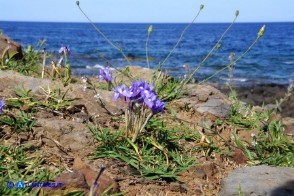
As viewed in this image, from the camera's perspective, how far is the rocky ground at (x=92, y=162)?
8.50ft

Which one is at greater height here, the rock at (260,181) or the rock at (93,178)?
the rock at (93,178)

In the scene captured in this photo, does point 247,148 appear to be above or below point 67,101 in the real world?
below

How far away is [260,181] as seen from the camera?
8.95 ft

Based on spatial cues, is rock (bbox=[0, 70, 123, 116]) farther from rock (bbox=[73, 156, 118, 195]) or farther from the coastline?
the coastline

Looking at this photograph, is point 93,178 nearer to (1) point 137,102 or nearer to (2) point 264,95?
(1) point 137,102

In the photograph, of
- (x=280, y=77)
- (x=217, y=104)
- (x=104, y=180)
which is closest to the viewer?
(x=104, y=180)

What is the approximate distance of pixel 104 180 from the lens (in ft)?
8.15

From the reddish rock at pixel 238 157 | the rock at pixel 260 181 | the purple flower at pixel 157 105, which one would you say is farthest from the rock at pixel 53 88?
the rock at pixel 260 181

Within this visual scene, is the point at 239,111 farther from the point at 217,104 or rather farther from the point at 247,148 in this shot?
the point at 247,148

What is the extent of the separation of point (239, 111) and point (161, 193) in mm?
1977

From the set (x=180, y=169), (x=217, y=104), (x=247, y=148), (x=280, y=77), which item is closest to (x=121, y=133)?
(x=180, y=169)

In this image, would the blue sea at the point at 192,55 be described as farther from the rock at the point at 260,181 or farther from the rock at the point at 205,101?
the rock at the point at 260,181

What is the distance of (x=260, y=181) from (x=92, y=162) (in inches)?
39.0

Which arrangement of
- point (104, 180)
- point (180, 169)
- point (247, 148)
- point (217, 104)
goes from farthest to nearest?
point (217, 104), point (247, 148), point (180, 169), point (104, 180)
